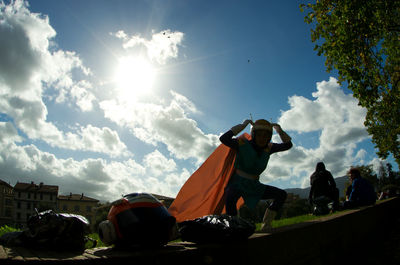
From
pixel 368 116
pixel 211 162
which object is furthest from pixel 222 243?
pixel 368 116

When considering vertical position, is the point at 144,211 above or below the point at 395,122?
below

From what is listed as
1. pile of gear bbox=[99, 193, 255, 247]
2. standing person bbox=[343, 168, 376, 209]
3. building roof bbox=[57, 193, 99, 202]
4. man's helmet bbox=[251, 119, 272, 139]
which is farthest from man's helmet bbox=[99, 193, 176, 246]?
building roof bbox=[57, 193, 99, 202]

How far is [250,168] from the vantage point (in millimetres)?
5105

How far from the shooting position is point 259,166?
5148mm

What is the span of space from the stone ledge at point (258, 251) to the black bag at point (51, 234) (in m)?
0.21

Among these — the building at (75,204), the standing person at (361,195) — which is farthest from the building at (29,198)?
the standing person at (361,195)

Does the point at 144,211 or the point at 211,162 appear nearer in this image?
the point at 144,211

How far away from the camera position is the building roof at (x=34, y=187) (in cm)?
9114

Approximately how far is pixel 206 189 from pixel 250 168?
3.09 ft

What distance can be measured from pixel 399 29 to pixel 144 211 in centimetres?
1454

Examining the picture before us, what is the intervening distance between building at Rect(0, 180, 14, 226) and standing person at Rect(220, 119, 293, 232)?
95.9m

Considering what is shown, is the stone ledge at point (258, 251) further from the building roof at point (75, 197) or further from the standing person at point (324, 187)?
the building roof at point (75, 197)

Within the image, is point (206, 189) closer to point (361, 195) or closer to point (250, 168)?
point (250, 168)

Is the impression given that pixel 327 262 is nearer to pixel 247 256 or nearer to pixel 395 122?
pixel 247 256
